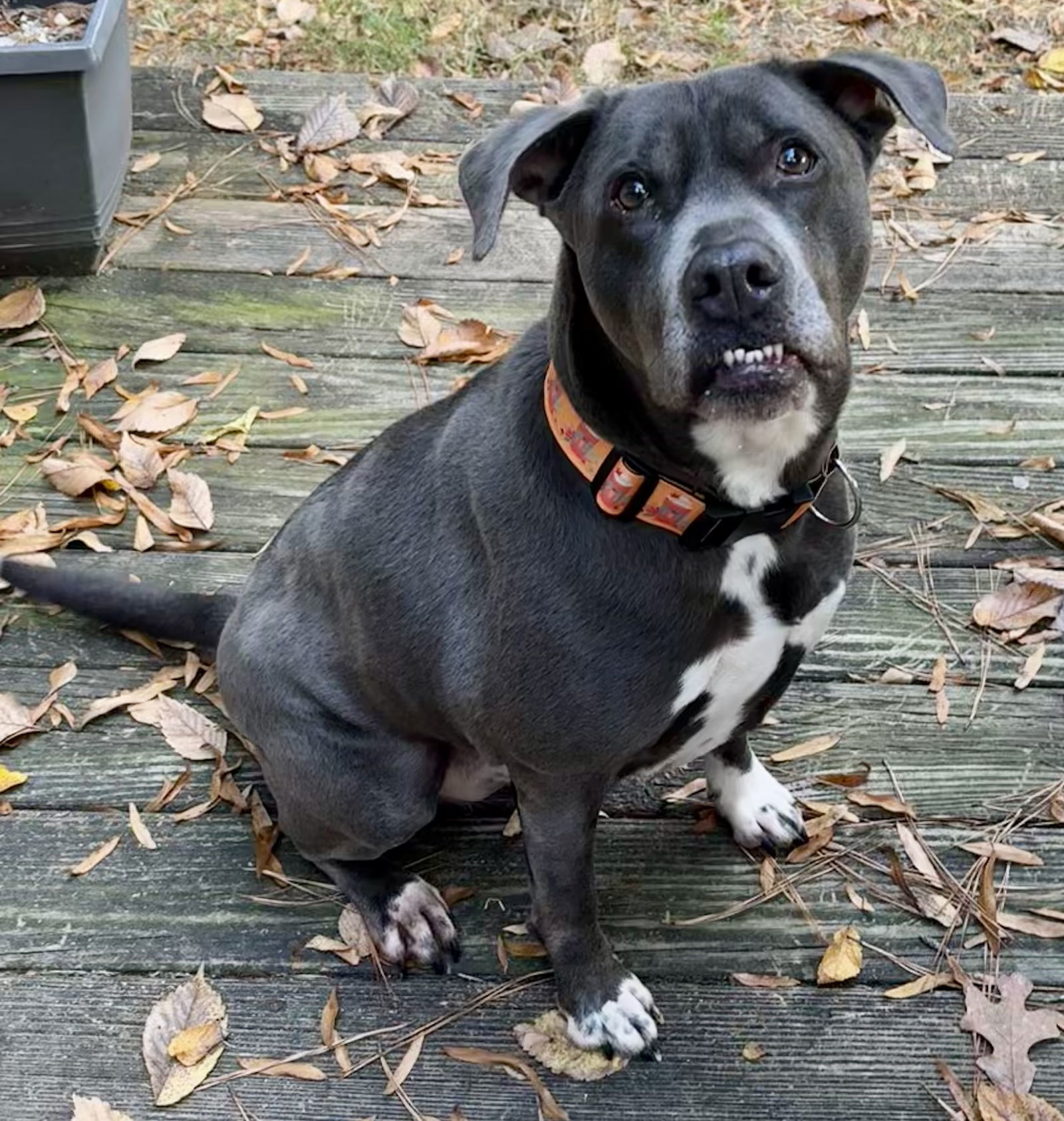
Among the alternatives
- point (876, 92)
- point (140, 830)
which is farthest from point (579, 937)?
point (876, 92)

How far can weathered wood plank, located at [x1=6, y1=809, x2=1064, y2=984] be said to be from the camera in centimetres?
272

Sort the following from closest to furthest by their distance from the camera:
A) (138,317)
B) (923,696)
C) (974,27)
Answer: (923,696) < (138,317) < (974,27)

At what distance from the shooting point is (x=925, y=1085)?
8.17ft

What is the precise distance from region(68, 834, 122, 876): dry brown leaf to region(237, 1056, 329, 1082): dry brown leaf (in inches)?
22.7

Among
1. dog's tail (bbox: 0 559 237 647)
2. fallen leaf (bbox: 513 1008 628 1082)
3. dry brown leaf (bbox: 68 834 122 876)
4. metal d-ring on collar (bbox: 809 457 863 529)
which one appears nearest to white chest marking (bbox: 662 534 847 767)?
metal d-ring on collar (bbox: 809 457 863 529)

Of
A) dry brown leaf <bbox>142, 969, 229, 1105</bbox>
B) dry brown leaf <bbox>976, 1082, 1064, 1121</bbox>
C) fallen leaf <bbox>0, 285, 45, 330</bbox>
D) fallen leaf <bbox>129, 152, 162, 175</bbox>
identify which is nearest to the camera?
dry brown leaf <bbox>976, 1082, 1064, 1121</bbox>

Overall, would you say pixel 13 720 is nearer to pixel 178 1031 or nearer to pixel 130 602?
pixel 130 602

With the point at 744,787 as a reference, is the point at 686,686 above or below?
above

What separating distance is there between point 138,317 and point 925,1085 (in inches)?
120

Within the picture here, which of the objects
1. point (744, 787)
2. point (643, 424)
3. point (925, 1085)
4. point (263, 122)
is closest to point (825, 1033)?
point (925, 1085)

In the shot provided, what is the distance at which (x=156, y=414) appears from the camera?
3826 mm

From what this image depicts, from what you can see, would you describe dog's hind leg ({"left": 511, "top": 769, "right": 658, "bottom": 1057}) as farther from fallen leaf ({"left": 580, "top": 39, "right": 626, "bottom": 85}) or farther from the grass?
the grass

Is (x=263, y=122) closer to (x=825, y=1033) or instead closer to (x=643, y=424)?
(x=643, y=424)

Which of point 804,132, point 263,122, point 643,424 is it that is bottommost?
point 263,122
